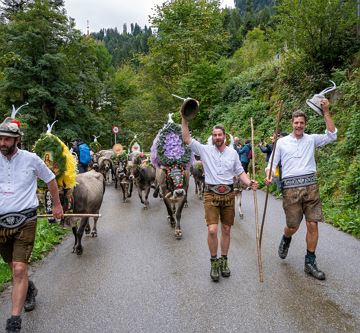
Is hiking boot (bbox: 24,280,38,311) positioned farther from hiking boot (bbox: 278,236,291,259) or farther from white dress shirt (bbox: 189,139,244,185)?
hiking boot (bbox: 278,236,291,259)

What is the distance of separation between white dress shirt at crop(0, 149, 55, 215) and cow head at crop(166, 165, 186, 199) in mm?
4433

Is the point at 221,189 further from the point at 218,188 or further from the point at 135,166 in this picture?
the point at 135,166

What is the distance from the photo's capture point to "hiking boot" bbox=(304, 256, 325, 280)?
5238mm

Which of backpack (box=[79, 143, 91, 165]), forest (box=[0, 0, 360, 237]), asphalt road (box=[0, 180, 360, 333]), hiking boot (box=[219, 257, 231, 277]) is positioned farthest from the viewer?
backpack (box=[79, 143, 91, 165])

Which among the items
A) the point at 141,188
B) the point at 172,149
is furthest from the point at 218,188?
the point at 141,188

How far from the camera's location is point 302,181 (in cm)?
543

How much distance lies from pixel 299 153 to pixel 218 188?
1.24 meters

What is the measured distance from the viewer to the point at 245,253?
21.9 ft

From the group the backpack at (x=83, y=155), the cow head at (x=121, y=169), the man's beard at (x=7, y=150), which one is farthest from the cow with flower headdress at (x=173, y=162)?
the backpack at (x=83, y=155)

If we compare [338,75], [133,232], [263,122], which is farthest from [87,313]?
[263,122]

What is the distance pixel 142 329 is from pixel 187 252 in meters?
2.91

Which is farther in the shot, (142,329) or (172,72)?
(172,72)

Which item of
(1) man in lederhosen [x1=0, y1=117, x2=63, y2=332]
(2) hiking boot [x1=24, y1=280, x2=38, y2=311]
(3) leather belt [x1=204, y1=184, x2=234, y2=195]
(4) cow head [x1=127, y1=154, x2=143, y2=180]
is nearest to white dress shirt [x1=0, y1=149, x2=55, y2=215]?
(1) man in lederhosen [x1=0, y1=117, x2=63, y2=332]

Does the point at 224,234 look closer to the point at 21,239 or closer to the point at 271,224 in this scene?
the point at 21,239
